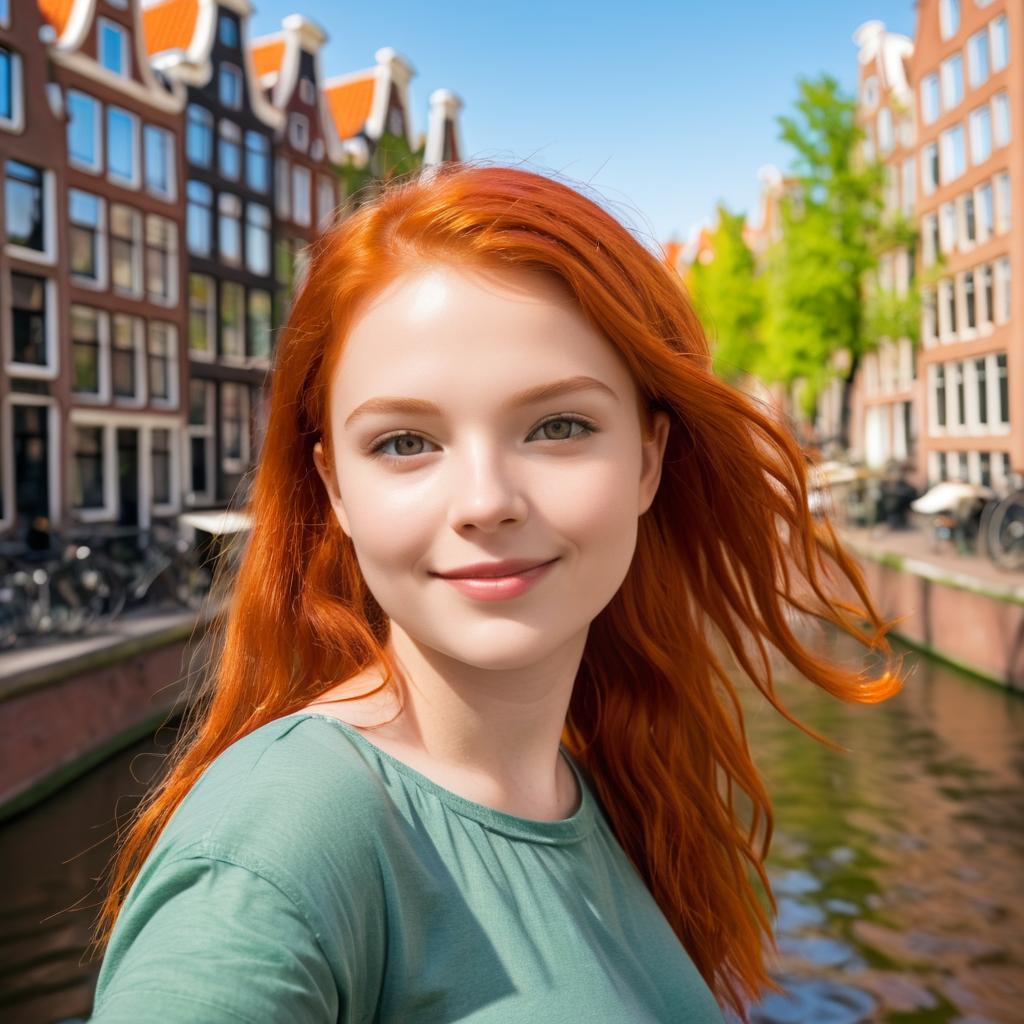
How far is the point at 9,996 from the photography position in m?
4.14

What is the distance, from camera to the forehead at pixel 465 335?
71cm

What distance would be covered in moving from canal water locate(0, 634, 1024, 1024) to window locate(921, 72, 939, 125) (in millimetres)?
10057

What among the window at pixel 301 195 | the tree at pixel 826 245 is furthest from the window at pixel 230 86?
the tree at pixel 826 245

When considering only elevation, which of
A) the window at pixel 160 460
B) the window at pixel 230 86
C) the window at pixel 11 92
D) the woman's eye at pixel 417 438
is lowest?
the woman's eye at pixel 417 438

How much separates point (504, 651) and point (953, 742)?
716 centimetres

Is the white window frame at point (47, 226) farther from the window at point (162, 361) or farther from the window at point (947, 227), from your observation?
the window at point (947, 227)

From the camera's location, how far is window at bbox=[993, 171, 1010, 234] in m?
13.0

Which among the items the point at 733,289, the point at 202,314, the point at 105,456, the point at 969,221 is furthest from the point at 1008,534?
the point at 733,289

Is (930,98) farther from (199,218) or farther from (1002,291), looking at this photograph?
(199,218)

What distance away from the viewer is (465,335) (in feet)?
2.34

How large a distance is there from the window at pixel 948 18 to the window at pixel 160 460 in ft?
35.2

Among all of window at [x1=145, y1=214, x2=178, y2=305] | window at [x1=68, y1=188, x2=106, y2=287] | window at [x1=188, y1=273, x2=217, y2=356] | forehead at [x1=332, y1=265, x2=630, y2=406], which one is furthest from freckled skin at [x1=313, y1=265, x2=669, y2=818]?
window at [x1=188, y1=273, x2=217, y2=356]

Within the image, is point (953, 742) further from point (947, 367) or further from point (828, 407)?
point (828, 407)

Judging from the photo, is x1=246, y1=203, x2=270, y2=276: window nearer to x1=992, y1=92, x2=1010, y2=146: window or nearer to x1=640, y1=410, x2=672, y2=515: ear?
x1=992, y1=92, x2=1010, y2=146: window
